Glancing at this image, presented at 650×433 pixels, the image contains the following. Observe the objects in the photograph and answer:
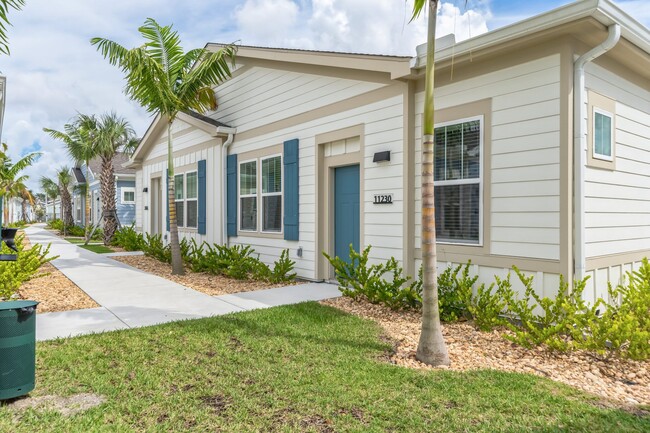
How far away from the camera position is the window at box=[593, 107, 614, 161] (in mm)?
4969

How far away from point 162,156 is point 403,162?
9.93 meters

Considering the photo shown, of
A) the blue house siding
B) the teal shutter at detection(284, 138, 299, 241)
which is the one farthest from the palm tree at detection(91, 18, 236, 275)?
the blue house siding

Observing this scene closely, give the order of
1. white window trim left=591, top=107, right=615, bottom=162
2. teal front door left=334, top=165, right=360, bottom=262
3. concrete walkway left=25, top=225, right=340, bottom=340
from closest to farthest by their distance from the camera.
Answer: white window trim left=591, top=107, right=615, bottom=162
concrete walkway left=25, top=225, right=340, bottom=340
teal front door left=334, top=165, right=360, bottom=262

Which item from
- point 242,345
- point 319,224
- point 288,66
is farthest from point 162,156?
point 242,345

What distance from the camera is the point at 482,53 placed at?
16.6ft

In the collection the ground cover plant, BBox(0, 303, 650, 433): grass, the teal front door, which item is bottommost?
BBox(0, 303, 650, 433): grass

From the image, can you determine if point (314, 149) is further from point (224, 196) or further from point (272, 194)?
point (224, 196)

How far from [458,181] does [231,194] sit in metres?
5.95

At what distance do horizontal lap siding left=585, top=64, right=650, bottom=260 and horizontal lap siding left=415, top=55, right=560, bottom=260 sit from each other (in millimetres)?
509

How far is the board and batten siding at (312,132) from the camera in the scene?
634 centimetres

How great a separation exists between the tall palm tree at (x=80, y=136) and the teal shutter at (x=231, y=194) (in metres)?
8.00

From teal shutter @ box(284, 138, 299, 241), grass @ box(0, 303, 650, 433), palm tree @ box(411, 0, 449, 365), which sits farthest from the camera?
teal shutter @ box(284, 138, 299, 241)

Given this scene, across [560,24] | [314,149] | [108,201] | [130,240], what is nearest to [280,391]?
[560,24]

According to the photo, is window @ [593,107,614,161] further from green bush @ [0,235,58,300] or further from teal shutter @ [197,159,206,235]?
teal shutter @ [197,159,206,235]
